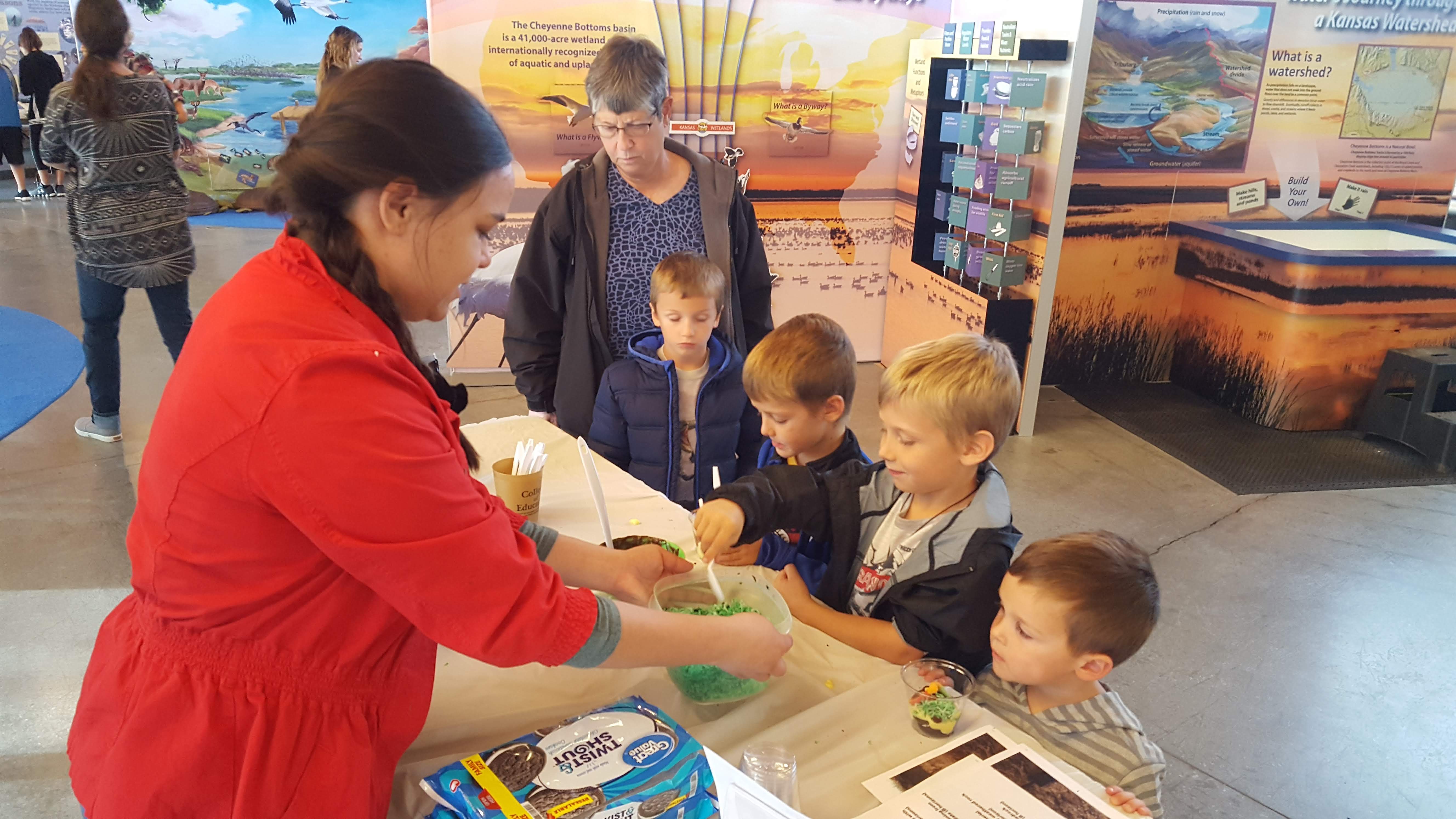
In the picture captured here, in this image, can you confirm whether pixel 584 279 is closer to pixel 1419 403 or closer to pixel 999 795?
pixel 999 795

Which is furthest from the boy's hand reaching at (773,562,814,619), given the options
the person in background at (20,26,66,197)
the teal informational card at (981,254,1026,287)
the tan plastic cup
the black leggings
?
the black leggings

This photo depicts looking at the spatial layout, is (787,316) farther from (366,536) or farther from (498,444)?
(366,536)

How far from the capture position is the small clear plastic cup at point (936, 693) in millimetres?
1227

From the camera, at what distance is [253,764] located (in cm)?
95

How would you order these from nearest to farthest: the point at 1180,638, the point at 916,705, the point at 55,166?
the point at 916,705, the point at 1180,638, the point at 55,166

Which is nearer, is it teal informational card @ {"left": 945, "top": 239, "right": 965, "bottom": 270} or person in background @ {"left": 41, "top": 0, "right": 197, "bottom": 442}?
person in background @ {"left": 41, "top": 0, "right": 197, "bottom": 442}

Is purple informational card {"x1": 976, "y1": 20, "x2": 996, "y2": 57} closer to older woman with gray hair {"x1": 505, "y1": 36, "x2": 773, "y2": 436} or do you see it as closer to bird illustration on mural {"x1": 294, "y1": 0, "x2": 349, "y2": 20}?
older woman with gray hair {"x1": 505, "y1": 36, "x2": 773, "y2": 436}

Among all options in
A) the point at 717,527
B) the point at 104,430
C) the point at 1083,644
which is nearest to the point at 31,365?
the point at 104,430

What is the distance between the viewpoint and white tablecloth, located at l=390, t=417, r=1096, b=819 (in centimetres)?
115

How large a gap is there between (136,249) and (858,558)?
11.0 feet

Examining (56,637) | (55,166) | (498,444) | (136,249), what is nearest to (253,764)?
(498,444)

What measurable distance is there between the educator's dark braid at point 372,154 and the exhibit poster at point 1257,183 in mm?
4720

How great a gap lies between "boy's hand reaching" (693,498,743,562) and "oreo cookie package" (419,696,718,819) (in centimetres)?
37

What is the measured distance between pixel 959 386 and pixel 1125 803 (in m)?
0.61
